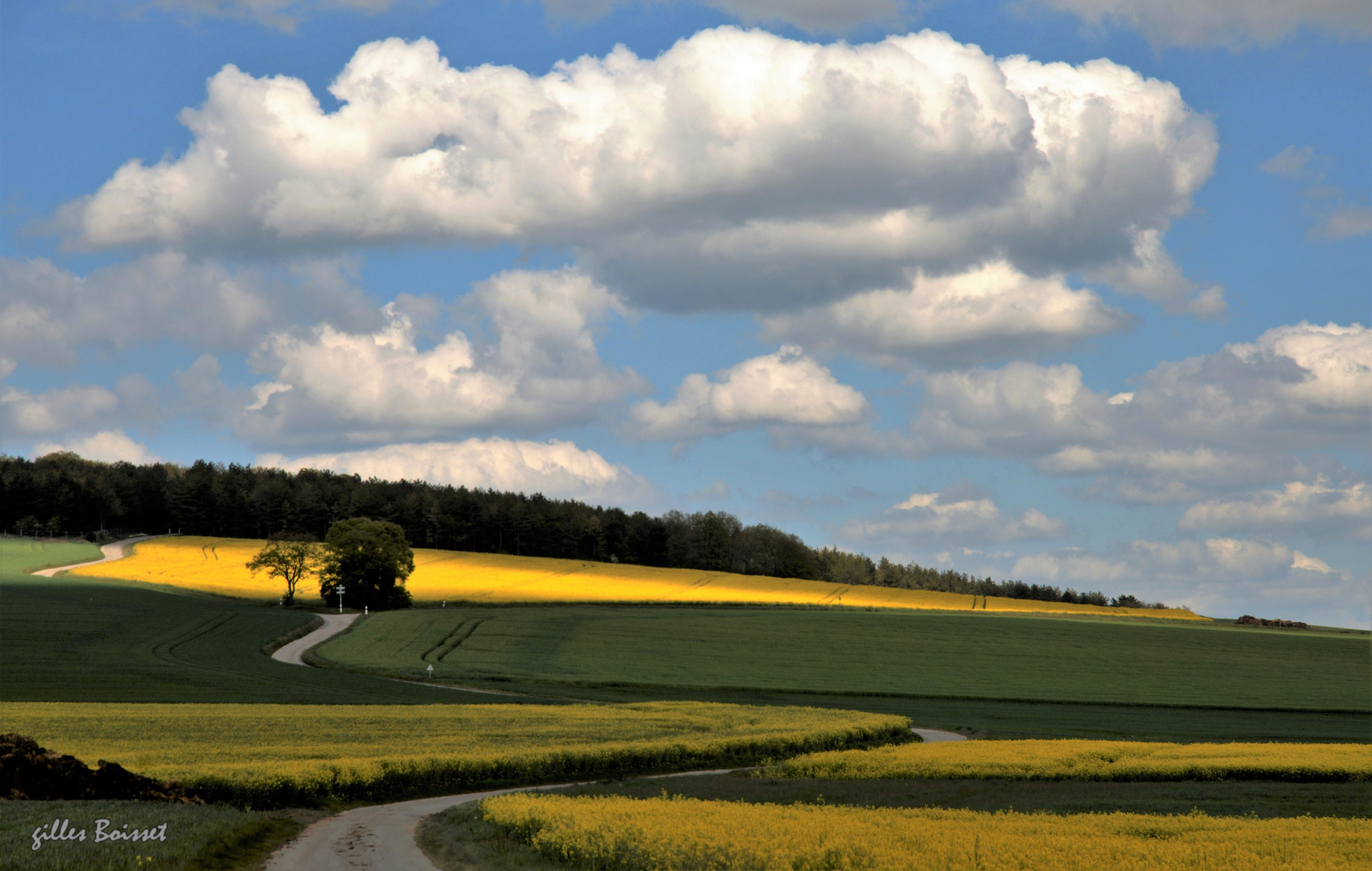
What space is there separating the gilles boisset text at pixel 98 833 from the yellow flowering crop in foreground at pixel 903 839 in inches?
236

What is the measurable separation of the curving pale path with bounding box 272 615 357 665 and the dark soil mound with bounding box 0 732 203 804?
144ft

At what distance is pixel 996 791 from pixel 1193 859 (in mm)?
9520

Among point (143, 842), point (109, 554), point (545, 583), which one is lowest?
point (109, 554)

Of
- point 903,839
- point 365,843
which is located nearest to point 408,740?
point 365,843

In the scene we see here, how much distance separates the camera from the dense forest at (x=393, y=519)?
15288cm

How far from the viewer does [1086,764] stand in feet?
98.0

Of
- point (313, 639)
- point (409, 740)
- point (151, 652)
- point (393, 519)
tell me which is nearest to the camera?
point (409, 740)

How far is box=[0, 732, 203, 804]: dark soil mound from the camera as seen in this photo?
64.2 ft

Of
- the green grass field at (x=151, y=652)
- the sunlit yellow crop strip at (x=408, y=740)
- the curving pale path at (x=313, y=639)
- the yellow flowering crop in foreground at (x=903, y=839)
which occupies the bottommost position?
the curving pale path at (x=313, y=639)

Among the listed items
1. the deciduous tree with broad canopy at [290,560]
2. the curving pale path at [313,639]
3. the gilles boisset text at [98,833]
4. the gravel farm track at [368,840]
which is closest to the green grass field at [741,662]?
the curving pale path at [313,639]

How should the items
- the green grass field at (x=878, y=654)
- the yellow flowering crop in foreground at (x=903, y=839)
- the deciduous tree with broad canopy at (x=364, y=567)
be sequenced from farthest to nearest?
the deciduous tree with broad canopy at (x=364, y=567)
the green grass field at (x=878, y=654)
the yellow flowering crop in foreground at (x=903, y=839)

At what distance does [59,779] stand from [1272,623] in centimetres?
11659

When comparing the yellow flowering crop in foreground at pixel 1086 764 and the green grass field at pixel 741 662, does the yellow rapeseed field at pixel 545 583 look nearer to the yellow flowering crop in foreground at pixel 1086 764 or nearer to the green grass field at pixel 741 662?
the green grass field at pixel 741 662

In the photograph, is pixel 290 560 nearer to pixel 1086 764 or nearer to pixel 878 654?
pixel 878 654
